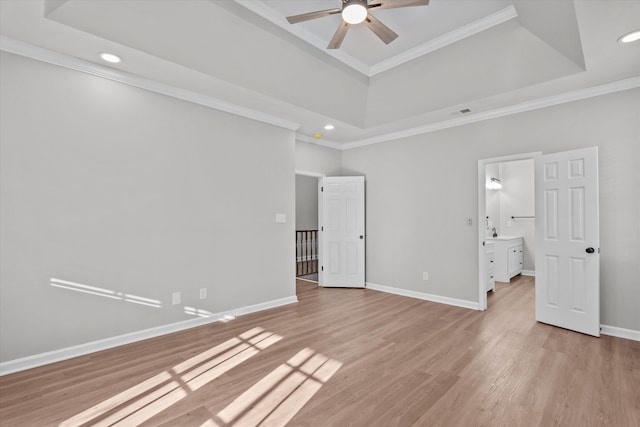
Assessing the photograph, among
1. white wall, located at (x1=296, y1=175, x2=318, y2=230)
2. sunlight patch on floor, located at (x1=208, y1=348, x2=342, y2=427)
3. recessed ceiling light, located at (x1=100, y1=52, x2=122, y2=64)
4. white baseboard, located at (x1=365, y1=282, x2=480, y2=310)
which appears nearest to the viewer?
sunlight patch on floor, located at (x1=208, y1=348, x2=342, y2=427)

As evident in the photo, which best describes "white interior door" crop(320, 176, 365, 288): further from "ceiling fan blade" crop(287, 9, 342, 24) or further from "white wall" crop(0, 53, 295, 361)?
"ceiling fan blade" crop(287, 9, 342, 24)

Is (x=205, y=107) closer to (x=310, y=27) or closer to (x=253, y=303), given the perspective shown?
(x=310, y=27)

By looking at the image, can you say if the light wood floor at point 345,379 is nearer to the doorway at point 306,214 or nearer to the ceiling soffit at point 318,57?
the ceiling soffit at point 318,57

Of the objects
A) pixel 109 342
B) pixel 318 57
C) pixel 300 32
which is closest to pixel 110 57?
pixel 300 32

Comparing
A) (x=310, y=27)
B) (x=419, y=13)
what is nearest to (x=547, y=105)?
(x=419, y=13)

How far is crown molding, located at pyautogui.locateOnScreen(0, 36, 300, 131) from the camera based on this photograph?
2.72m

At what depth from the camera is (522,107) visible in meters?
4.12

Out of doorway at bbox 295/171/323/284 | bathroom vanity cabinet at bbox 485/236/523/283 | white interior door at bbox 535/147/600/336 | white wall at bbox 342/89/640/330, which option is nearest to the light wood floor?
white interior door at bbox 535/147/600/336

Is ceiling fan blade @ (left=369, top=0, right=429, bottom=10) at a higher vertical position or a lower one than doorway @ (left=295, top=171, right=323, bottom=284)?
higher

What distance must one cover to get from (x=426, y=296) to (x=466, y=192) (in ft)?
6.09

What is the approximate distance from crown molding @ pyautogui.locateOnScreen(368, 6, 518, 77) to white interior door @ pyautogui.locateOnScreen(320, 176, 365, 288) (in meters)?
2.28

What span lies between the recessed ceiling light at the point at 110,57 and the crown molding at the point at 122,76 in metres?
0.18

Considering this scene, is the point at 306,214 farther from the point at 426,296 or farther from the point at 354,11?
the point at 354,11

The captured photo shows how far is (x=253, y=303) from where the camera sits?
4.43 meters
